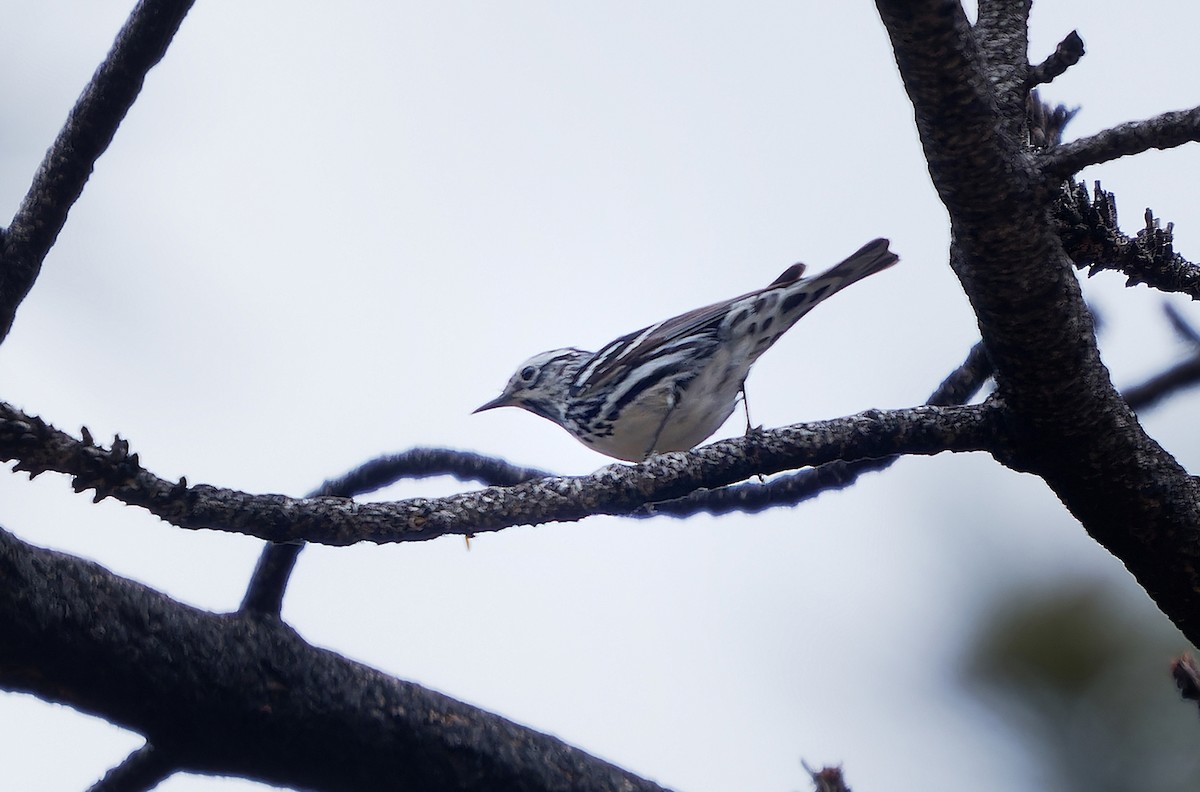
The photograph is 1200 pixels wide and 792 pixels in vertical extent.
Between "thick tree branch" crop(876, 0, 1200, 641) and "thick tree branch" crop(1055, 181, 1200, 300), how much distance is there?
3.6 inches

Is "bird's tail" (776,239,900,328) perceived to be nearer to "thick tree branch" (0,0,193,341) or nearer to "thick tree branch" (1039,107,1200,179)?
"thick tree branch" (1039,107,1200,179)

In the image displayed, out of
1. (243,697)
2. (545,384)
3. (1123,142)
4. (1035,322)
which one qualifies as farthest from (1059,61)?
(545,384)

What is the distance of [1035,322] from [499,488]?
0.85m

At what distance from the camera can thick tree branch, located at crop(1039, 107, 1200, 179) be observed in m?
1.51

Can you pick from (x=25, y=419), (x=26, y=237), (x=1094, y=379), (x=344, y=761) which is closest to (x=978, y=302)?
(x=1094, y=379)

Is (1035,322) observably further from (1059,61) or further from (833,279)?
(833,279)

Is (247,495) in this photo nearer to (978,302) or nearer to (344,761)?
(344,761)

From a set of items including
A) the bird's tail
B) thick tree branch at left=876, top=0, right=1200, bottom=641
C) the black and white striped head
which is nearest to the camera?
thick tree branch at left=876, top=0, right=1200, bottom=641

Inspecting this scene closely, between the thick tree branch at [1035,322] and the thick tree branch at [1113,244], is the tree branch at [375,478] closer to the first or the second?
the thick tree branch at [1035,322]

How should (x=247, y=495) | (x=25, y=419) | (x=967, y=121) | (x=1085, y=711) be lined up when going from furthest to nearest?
1. (x=1085, y=711)
2. (x=967, y=121)
3. (x=247, y=495)
4. (x=25, y=419)

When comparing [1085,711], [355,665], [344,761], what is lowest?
[1085,711]

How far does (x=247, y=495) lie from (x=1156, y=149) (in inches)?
49.5

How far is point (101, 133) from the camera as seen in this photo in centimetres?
187

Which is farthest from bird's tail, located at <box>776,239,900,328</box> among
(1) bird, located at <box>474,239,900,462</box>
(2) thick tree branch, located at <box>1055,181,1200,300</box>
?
(2) thick tree branch, located at <box>1055,181,1200,300</box>
